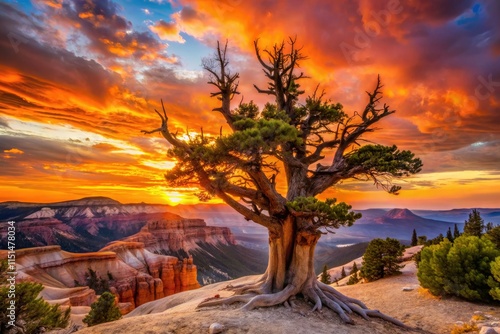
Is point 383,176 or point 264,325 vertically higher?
point 383,176

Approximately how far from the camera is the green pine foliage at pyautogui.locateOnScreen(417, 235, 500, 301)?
1585 centimetres

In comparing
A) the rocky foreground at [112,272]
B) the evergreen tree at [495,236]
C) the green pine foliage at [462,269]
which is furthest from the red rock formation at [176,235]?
the green pine foliage at [462,269]

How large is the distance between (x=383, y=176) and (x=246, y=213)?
279 inches

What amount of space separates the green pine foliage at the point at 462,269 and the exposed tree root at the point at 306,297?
19.0 ft

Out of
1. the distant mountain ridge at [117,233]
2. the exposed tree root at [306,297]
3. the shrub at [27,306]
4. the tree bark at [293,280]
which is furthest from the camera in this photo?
the distant mountain ridge at [117,233]

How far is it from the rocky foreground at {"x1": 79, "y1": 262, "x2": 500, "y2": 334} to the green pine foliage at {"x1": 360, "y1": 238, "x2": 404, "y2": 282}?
6.96m

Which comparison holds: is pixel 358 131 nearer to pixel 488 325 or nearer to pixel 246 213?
pixel 246 213

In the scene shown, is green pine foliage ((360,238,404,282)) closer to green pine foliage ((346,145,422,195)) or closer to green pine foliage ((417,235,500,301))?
green pine foliage ((417,235,500,301))

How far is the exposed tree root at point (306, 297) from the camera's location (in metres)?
12.7

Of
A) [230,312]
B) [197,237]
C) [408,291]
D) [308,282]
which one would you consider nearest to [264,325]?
[230,312]

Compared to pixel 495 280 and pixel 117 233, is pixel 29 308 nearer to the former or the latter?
pixel 495 280

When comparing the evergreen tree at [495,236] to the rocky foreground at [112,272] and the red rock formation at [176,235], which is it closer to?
the rocky foreground at [112,272]

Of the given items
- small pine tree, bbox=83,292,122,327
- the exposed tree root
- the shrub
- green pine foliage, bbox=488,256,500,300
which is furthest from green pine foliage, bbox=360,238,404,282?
the shrub

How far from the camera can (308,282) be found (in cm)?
1432
